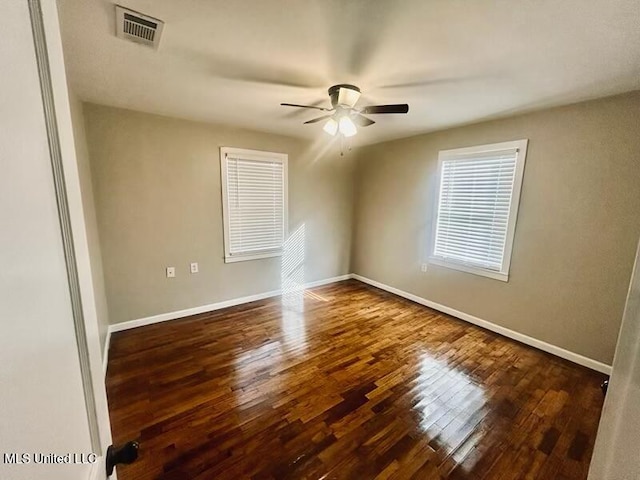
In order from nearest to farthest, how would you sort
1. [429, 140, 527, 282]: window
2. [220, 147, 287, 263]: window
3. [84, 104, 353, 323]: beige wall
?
[84, 104, 353, 323]: beige wall
[429, 140, 527, 282]: window
[220, 147, 287, 263]: window

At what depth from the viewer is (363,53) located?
5.36 ft

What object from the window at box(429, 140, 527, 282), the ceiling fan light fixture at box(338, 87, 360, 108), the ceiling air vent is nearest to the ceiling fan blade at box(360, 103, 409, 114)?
the ceiling fan light fixture at box(338, 87, 360, 108)

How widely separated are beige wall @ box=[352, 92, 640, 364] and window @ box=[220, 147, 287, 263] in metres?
2.04

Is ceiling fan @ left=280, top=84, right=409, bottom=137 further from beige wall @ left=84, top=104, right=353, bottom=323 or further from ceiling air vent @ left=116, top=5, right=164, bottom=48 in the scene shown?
beige wall @ left=84, top=104, right=353, bottom=323

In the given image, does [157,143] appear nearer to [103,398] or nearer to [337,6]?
[337,6]

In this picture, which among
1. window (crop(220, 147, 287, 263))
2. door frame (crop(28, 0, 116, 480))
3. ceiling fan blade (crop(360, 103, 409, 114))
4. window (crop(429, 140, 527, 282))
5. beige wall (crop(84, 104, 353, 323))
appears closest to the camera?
door frame (crop(28, 0, 116, 480))

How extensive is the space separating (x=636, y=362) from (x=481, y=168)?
2969mm

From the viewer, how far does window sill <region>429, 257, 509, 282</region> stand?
9.44 feet

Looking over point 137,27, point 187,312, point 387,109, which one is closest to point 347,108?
point 387,109

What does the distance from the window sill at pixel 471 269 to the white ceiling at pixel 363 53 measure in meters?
1.65

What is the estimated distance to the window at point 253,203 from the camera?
3.29m

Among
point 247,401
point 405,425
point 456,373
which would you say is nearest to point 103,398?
point 247,401

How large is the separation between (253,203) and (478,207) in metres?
2.72

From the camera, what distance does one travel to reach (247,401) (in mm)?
1894
